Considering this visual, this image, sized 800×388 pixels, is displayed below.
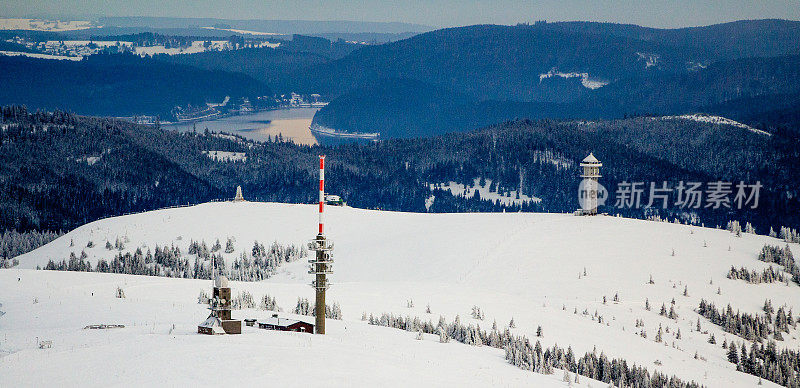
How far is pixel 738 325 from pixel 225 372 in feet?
191

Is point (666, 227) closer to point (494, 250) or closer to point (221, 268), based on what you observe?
point (494, 250)

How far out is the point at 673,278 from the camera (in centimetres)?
10725

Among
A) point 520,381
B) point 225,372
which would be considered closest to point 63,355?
point 225,372

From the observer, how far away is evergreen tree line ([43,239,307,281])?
117m

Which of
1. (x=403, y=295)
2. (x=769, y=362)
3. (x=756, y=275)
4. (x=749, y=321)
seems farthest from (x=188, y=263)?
(x=769, y=362)

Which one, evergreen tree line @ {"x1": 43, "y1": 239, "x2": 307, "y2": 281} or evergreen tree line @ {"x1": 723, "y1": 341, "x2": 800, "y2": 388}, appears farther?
evergreen tree line @ {"x1": 43, "y1": 239, "x2": 307, "y2": 281}

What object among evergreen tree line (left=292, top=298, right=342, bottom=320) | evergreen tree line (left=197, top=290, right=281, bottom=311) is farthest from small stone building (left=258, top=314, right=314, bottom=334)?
evergreen tree line (left=197, top=290, right=281, bottom=311)

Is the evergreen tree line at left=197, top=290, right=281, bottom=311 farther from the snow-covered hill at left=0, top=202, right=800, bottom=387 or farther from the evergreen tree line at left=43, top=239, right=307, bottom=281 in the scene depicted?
the evergreen tree line at left=43, top=239, right=307, bottom=281

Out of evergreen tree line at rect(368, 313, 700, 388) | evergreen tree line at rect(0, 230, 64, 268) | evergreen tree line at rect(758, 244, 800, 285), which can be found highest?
evergreen tree line at rect(368, 313, 700, 388)

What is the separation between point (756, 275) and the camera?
107500 millimetres

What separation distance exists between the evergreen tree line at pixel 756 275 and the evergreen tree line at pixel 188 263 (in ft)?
150

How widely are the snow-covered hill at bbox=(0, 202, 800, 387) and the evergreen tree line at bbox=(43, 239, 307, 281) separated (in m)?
2.38

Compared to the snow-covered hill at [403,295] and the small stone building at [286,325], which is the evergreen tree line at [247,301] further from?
the small stone building at [286,325]

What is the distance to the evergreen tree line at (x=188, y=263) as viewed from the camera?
383 ft
